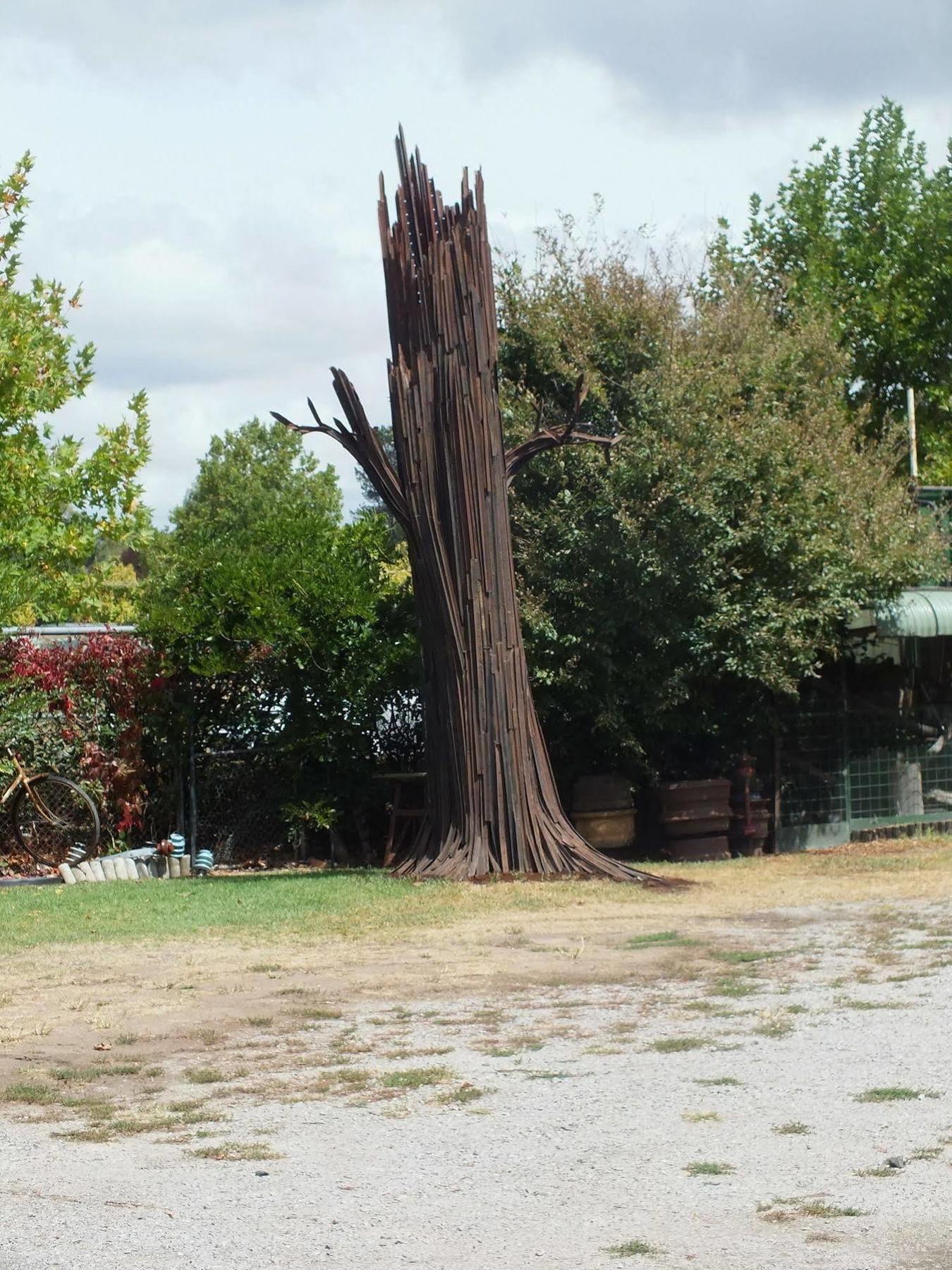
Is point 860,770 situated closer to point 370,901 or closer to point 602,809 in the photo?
point 602,809

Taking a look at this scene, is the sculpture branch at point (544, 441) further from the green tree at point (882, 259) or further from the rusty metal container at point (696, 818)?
the green tree at point (882, 259)

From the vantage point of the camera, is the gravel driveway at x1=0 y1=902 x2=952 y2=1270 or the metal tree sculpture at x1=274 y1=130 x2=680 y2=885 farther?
the metal tree sculpture at x1=274 y1=130 x2=680 y2=885

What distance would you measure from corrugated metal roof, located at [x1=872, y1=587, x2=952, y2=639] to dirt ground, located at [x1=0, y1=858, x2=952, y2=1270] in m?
7.92

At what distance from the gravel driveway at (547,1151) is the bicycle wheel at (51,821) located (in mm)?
8780

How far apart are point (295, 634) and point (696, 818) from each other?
479 centimetres

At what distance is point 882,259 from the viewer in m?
34.2

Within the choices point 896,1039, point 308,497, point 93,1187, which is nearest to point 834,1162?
point 896,1039

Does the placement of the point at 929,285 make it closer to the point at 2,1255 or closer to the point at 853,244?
the point at 853,244

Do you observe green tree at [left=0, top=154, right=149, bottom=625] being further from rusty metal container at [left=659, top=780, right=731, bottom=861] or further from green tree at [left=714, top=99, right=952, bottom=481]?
green tree at [left=714, top=99, right=952, bottom=481]

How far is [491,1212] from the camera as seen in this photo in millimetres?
4598

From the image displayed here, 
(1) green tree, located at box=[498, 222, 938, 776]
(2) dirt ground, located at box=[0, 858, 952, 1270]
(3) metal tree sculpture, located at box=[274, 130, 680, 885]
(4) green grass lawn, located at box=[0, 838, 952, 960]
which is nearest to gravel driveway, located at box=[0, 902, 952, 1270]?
(2) dirt ground, located at box=[0, 858, 952, 1270]

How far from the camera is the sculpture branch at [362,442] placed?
13625mm

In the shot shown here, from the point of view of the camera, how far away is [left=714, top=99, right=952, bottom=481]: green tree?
33.4 m

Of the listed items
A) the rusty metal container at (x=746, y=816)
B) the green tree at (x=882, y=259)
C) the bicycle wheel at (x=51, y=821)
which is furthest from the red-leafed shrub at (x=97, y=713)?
the green tree at (x=882, y=259)
